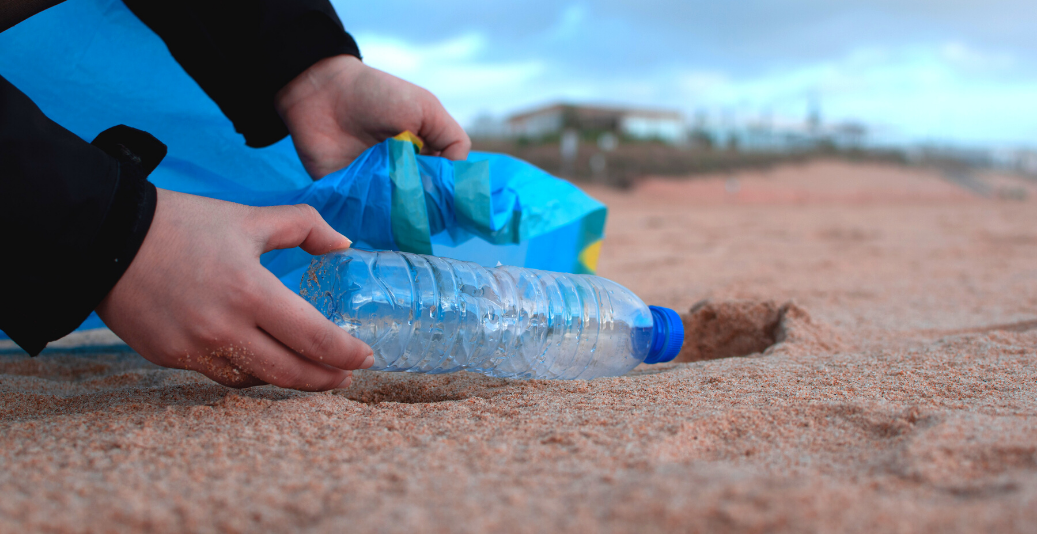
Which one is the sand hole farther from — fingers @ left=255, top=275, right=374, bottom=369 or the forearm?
the forearm

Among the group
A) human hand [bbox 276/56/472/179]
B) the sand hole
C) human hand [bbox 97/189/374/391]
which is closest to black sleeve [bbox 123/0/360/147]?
human hand [bbox 276/56/472/179]

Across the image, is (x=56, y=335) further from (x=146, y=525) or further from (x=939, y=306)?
(x=939, y=306)

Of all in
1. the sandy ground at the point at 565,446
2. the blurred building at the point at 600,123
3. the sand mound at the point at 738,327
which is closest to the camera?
the sandy ground at the point at 565,446

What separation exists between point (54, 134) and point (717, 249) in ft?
14.2

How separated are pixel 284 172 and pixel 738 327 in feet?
4.96

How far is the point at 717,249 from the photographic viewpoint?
4.66 m

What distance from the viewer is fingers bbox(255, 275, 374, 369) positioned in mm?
976

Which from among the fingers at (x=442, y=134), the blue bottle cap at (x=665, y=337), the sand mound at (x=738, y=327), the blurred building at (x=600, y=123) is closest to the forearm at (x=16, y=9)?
the fingers at (x=442, y=134)

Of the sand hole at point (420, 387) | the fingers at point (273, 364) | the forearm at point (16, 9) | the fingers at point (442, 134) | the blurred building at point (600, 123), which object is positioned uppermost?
the blurred building at point (600, 123)

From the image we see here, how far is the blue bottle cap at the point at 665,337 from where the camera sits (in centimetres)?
146

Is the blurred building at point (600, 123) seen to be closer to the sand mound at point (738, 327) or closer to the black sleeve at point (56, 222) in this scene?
the sand mound at point (738, 327)

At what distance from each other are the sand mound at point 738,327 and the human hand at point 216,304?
1.20 m

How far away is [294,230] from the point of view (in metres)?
1.09

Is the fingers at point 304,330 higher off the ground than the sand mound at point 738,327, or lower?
higher
